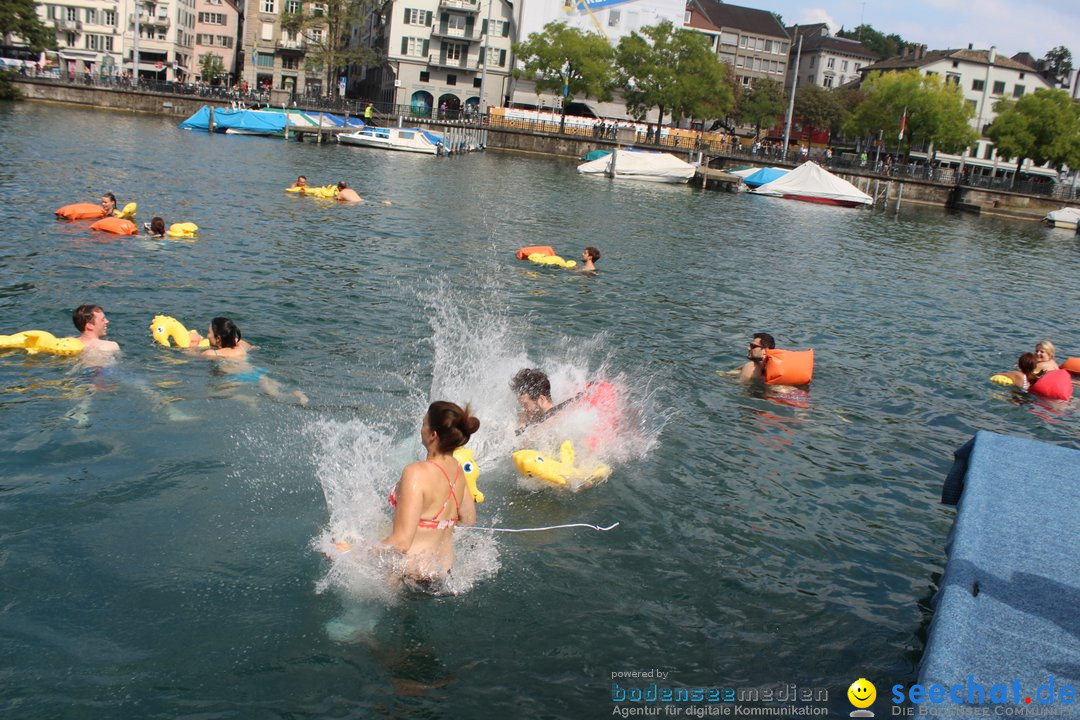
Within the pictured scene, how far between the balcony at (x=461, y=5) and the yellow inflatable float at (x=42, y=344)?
89280 millimetres

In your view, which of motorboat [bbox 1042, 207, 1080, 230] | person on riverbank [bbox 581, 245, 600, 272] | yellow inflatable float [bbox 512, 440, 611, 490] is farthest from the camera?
motorboat [bbox 1042, 207, 1080, 230]

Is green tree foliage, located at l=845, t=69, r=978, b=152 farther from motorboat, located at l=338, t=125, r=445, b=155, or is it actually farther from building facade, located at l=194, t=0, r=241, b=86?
building facade, located at l=194, t=0, r=241, b=86

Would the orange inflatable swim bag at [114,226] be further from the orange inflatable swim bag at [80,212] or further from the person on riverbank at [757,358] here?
the person on riverbank at [757,358]

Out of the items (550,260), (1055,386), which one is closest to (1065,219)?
(550,260)

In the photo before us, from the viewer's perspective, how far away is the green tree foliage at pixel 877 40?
178m

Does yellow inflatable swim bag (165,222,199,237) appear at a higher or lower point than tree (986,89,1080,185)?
lower

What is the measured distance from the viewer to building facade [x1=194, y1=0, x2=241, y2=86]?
110375 mm

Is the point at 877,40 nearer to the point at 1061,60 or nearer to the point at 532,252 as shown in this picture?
the point at 1061,60

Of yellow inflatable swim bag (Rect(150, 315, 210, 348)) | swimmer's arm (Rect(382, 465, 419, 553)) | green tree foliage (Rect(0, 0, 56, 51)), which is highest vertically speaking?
green tree foliage (Rect(0, 0, 56, 51))

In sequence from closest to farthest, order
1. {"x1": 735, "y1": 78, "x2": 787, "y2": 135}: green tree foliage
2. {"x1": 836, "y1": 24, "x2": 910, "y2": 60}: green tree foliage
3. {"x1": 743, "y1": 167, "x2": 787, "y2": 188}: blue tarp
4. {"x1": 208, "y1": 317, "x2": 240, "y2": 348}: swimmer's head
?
{"x1": 208, "y1": 317, "x2": 240, "y2": 348}: swimmer's head
{"x1": 743, "y1": 167, "x2": 787, "y2": 188}: blue tarp
{"x1": 735, "y1": 78, "x2": 787, "y2": 135}: green tree foliage
{"x1": 836, "y1": 24, "x2": 910, "y2": 60}: green tree foliage

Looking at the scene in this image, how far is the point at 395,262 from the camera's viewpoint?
68.6ft

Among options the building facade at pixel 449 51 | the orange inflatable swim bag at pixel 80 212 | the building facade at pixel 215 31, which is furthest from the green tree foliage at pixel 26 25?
the orange inflatable swim bag at pixel 80 212

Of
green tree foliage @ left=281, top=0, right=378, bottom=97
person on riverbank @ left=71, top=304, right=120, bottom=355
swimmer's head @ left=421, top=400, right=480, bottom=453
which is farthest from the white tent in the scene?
swimmer's head @ left=421, top=400, right=480, bottom=453

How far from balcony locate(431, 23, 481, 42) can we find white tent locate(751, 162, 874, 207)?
150 ft
